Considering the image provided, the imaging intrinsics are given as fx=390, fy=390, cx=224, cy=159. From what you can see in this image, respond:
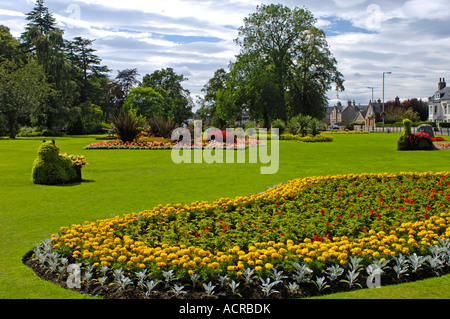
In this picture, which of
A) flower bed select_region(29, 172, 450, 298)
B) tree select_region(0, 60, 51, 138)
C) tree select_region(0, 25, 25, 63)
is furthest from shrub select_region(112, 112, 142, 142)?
tree select_region(0, 25, 25, 63)

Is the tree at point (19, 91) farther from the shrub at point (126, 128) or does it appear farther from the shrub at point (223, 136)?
the shrub at point (223, 136)

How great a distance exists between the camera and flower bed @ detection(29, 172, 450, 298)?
4336 mm

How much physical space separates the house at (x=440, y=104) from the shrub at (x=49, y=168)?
7262 cm

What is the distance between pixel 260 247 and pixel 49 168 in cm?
812

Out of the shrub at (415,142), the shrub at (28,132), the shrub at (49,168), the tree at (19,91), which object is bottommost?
the shrub at (49,168)

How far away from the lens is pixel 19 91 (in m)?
37.7

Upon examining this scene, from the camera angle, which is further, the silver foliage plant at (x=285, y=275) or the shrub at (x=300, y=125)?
the shrub at (x=300, y=125)

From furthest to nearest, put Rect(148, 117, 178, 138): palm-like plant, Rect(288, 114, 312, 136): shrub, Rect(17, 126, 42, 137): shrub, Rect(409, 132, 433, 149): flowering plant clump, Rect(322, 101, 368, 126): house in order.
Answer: Rect(322, 101, 368, 126): house
Rect(17, 126, 42, 137): shrub
Rect(288, 114, 312, 136): shrub
Rect(148, 117, 178, 138): palm-like plant
Rect(409, 132, 433, 149): flowering plant clump

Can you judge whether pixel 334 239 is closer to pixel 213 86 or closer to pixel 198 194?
pixel 198 194

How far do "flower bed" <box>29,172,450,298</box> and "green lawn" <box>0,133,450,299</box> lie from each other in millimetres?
353

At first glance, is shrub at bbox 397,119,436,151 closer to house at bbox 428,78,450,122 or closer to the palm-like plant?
the palm-like plant

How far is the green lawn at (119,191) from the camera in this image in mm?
4434

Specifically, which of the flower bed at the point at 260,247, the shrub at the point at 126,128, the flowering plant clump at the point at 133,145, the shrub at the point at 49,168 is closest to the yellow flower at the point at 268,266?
the flower bed at the point at 260,247
